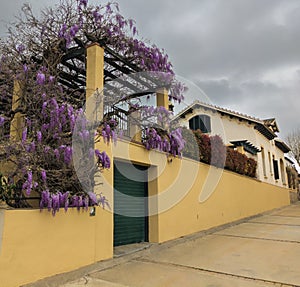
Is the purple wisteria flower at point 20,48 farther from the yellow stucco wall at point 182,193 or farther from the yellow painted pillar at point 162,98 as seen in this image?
the yellow painted pillar at point 162,98

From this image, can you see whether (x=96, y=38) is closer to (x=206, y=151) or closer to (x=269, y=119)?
(x=206, y=151)

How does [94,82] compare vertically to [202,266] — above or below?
above

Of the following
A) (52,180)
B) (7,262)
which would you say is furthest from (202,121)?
(7,262)

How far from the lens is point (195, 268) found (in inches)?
220

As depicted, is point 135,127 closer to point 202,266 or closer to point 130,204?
point 130,204

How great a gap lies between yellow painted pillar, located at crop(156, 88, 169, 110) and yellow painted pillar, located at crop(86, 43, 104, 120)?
2826mm

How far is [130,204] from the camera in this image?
298 inches

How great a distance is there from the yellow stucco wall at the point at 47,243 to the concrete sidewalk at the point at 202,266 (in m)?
0.22

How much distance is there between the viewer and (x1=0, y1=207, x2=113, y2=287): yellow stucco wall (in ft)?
13.5

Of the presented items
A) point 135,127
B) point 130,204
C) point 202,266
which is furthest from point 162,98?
point 202,266

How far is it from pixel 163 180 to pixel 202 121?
35.0 ft

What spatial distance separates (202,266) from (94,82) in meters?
4.50

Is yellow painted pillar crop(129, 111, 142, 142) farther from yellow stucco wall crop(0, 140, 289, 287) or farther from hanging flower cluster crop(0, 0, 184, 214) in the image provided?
yellow stucco wall crop(0, 140, 289, 287)

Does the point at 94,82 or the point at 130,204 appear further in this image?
the point at 130,204
